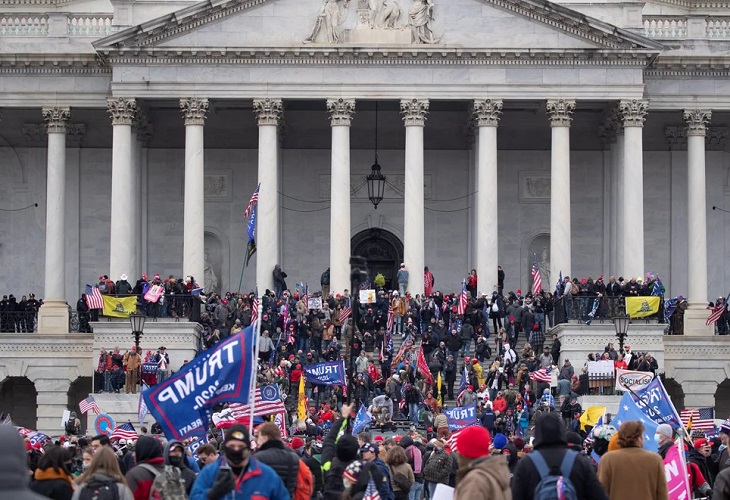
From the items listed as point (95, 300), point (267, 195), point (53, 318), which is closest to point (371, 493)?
point (95, 300)

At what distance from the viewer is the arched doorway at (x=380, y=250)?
73.1 m

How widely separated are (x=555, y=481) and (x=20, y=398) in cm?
4998

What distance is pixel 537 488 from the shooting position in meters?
17.1

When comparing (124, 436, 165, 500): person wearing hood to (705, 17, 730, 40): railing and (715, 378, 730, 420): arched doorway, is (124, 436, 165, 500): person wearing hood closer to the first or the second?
(715, 378, 730, 420): arched doorway

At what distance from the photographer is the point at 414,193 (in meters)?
64.2

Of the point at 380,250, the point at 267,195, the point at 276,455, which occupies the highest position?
the point at 267,195

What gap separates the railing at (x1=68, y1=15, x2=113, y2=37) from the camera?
221ft

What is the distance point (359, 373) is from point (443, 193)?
19.9 meters

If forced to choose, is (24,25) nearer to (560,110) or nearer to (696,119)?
(560,110)

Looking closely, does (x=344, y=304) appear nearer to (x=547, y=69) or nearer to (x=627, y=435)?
(x=547, y=69)

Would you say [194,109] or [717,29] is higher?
[717,29]

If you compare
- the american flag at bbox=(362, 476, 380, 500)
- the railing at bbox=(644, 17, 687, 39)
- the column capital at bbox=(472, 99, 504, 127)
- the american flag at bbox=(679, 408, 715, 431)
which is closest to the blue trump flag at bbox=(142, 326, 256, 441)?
the american flag at bbox=(362, 476, 380, 500)

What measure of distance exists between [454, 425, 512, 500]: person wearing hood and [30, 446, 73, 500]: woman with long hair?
4.37 meters

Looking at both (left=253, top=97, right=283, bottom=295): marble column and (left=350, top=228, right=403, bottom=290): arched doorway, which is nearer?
(left=253, top=97, right=283, bottom=295): marble column
